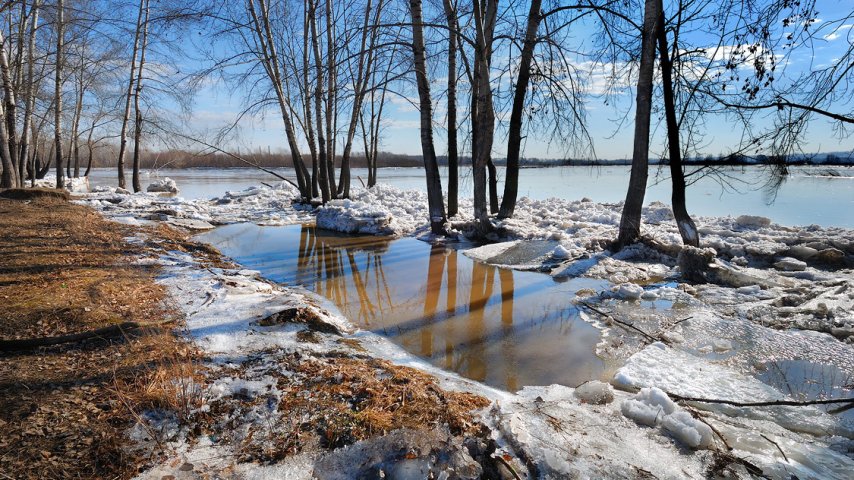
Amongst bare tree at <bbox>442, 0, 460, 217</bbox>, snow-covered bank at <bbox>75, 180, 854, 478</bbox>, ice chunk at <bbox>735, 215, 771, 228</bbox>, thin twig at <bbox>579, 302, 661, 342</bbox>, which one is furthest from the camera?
bare tree at <bbox>442, 0, 460, 217</bbox>

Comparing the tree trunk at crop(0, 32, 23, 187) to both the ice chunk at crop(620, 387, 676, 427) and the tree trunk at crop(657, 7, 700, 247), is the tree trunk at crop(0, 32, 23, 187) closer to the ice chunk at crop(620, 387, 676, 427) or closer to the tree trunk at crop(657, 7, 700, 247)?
the ice chunk at crop(620, 387, 676, 427)

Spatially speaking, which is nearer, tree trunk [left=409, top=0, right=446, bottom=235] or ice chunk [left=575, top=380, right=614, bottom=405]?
ice chunk [left=575, top=380, right=614, bottom=405]

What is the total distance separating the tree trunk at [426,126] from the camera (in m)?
8.52

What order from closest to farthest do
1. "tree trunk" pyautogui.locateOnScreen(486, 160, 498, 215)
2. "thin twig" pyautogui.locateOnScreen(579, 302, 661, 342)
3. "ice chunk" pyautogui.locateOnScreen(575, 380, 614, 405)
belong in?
"ice chunk" pyautogui.locateOnScreen(575, 380, 614, 405) → "thin twig" pyautogui.locateOnScreen(579, 302, 661, 342) → "tree trunk" pyautogui.locateOnScreen(486, 160, 498, 215)

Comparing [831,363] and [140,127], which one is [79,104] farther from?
[831,363]

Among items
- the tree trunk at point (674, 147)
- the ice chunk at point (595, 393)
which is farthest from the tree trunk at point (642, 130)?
the ice chunk at point (595, 393)

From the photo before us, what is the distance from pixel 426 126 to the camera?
378 inches

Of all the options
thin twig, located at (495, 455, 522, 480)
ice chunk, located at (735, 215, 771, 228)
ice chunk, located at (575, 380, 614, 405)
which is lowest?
ice chunk, located at (575, 380, 614, 405)

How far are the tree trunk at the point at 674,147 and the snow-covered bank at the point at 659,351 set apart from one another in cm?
52

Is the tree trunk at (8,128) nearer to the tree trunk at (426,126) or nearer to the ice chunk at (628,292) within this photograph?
the tree trunk at (426,126)

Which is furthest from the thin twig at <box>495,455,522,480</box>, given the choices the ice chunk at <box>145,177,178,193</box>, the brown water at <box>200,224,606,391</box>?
the ice chunk at <box>145,177,178,193</box>

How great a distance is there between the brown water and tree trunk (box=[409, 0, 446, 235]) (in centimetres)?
109

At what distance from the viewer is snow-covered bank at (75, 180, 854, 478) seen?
7.41 feet

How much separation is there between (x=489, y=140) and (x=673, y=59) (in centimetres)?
367
